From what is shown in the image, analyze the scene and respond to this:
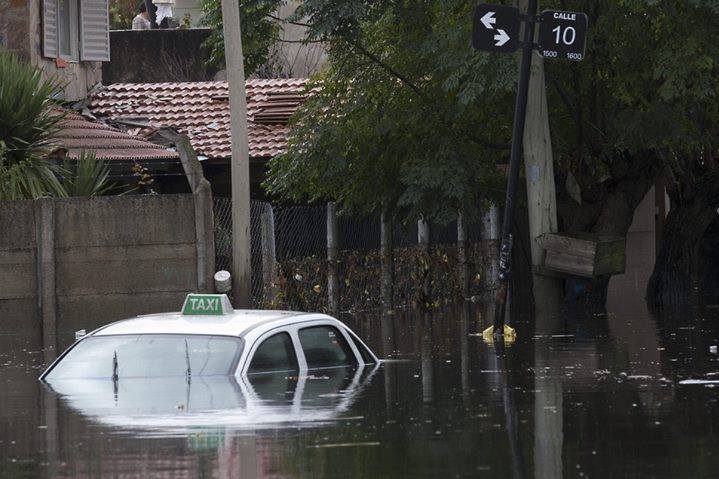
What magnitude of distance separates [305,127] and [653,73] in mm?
5138

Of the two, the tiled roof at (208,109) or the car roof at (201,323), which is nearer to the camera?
the car roof at (201,323)

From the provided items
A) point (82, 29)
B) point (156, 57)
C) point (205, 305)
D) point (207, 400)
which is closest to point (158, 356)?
point (205, 305)

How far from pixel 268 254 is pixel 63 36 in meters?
9.28

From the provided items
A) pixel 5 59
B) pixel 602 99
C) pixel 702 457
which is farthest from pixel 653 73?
pixel 702 457

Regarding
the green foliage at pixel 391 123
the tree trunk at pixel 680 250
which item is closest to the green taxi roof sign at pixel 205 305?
the green foliage at pixel 391 123

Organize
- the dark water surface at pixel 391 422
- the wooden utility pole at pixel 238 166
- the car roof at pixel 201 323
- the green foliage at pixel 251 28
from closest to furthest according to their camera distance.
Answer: the dark water surface at pixel 391 422 < the car roof at pixel 201 323 < the wooden utility pole at pixel 238 166 < the green foliage at pixel 251 28

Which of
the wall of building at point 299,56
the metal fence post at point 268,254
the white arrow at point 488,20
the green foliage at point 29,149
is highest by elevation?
the wall of building at point 299,56

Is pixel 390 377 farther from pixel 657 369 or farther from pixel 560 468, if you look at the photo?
pixel 560 468

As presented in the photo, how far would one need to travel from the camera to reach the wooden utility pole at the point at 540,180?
22078mm

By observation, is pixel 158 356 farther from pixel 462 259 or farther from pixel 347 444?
pixel 462 259

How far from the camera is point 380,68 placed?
2425 centimetres

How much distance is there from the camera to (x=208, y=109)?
29.8 m

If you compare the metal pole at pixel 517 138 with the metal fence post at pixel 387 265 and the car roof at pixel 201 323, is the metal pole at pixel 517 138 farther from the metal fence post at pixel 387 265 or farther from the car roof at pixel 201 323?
the car roof at pixel 201 323

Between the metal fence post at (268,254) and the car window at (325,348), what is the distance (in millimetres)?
8523
